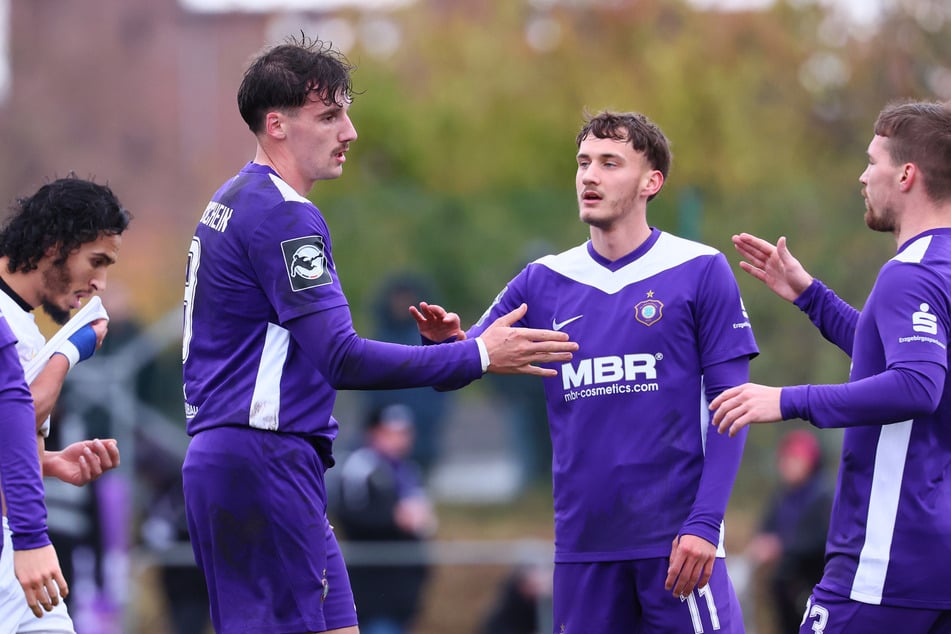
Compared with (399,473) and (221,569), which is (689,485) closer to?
(221,569)

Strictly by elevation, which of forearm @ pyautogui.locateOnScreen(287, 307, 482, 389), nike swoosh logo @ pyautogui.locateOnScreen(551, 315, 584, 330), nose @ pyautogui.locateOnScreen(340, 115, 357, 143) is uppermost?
nose @ pyautogui.locateOnScreen(340, 115, 357, 143)

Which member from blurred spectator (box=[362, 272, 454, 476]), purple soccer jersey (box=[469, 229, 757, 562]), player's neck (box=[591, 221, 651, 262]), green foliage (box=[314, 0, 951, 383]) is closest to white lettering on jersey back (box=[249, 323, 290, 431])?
purple soccer jersey (box=[469, 229, 757, 562])

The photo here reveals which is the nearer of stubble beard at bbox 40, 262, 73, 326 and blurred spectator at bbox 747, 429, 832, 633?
stubble beard at bbox 40, 262, 73, 326

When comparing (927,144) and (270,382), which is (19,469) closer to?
(270,382)

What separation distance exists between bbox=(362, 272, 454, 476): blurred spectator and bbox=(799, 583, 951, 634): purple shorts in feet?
24.5

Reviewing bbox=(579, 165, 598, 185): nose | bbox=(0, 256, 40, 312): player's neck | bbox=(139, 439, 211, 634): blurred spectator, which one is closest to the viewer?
bbox=(0, 256, 40, 312): player's neck

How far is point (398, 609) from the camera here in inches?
409

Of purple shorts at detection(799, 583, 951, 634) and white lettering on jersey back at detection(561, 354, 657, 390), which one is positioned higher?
white lettering on jersey back at detection(561, 354, 657, 390)

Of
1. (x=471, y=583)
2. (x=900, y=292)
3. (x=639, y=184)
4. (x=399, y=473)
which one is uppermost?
(x=639, y=184)

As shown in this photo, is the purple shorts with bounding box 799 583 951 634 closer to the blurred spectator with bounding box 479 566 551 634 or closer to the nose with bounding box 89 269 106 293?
the nose with bounding box 89 269 106 293

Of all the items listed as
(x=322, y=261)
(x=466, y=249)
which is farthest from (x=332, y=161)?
(x=466, y=249)

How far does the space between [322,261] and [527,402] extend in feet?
26.4

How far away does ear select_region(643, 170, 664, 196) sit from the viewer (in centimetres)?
524

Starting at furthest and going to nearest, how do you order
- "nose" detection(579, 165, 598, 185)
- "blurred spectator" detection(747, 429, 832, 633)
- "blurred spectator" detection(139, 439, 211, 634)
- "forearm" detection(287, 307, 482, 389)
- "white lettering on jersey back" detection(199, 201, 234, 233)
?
"blurred spectator" detection(139, 439, 211, 634)
"blurred spectator" detection(747, 429, 832, 633)
"nose" detection(579, 165, 598, 185)
"white lettering on jersey back" detection(199, 201, 234, 233)
"forearm" detection(287, 307, 482, 389)
